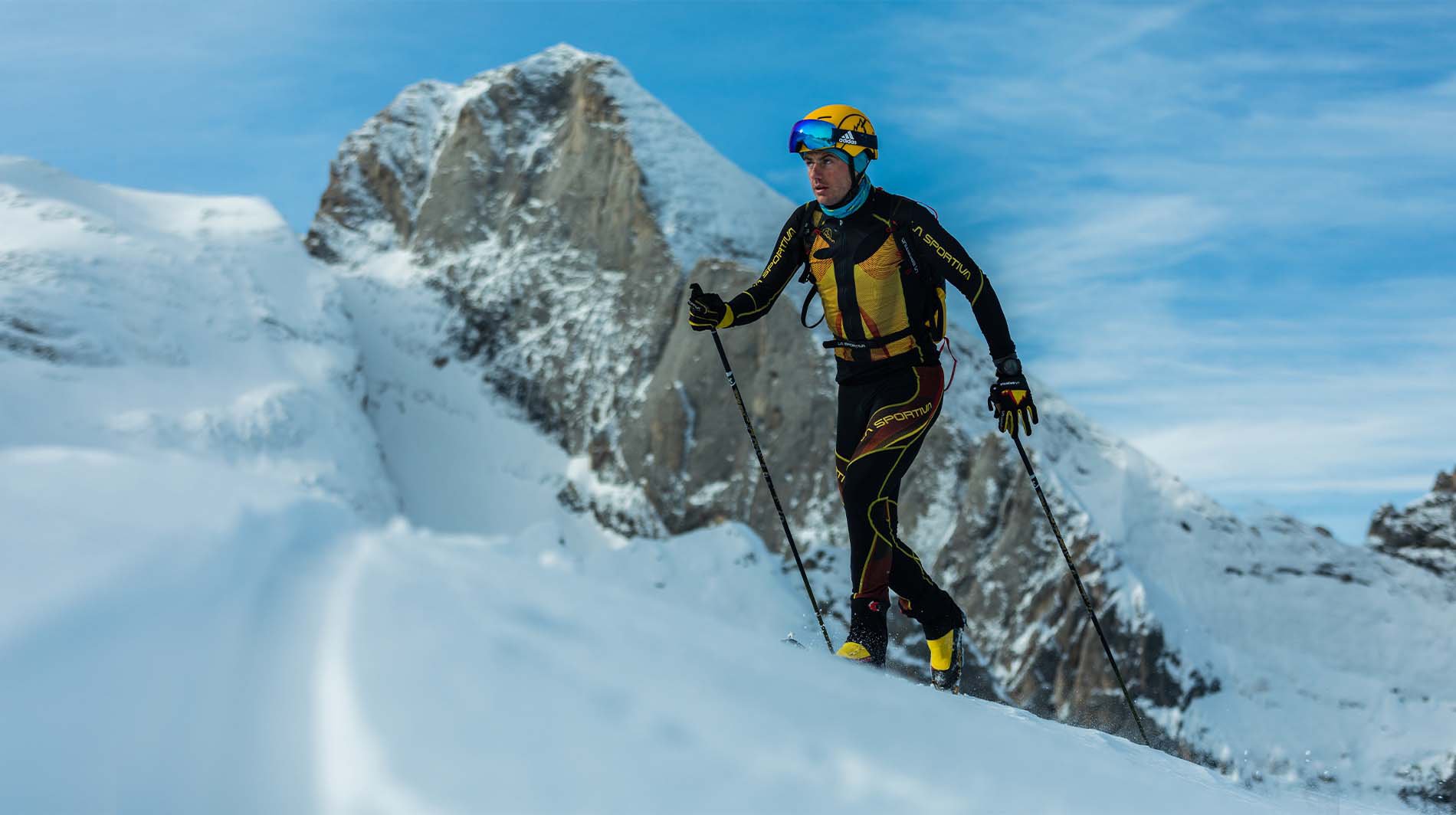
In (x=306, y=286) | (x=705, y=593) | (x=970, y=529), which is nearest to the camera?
(x=705, y=593)

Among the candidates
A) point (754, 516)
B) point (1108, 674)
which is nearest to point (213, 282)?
point (754, 516)

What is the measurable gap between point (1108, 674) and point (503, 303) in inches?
1824

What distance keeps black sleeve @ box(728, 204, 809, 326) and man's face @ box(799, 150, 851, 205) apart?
14.7 inches

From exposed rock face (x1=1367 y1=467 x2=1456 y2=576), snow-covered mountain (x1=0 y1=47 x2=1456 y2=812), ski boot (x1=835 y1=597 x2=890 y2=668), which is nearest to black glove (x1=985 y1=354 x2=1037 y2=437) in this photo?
ski boot (x1=835 y1=597 x2=890 y2=668)

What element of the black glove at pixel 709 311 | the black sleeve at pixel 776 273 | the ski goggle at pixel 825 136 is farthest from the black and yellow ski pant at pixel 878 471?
the ski goggle at pixel 825 136

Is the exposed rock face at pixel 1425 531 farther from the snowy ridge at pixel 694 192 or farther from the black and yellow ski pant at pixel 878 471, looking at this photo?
the black and yellow ski pant at pixel 878 471

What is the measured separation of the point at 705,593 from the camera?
3219cm

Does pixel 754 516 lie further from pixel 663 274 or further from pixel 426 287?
pixel 426 287

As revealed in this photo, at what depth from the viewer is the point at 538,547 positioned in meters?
3.51

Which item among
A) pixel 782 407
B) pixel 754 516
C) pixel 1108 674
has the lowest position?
pixel 1108 674

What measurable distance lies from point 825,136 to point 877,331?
1.33m

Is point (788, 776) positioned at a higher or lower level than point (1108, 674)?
higher

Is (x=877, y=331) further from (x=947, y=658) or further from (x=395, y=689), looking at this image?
(x=395, y=689)

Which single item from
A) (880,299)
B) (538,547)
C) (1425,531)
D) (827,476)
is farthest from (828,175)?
(1425,531)
